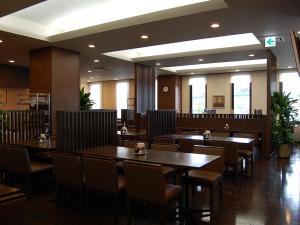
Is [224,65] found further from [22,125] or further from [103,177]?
[103,177]

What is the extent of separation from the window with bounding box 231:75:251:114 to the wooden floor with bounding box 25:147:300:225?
20.4 ft

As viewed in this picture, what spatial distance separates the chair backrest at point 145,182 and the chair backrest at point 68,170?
0.74m

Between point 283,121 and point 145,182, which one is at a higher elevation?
point 283,121

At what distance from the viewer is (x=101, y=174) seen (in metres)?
3.02

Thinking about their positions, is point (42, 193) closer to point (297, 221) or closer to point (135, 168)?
point (135, 168)

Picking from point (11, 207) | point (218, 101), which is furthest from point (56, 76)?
point (218, 101)

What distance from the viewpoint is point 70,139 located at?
382 cm

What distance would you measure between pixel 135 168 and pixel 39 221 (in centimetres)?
145

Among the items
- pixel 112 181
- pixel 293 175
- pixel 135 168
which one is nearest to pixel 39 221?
pixel 112 181

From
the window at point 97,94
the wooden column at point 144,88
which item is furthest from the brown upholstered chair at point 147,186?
the window at point 97,94

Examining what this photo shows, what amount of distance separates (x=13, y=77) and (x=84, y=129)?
21.4 ft

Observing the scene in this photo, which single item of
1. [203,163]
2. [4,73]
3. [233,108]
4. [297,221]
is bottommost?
[297,221]

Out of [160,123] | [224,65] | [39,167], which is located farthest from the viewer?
[224,65]

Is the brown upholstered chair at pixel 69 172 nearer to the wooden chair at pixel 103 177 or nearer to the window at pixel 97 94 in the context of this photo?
the wooden chair at pixel 103 177
